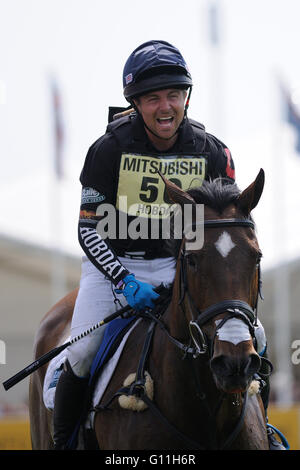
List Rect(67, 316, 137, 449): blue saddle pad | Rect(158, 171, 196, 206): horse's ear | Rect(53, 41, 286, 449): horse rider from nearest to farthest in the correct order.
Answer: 1. Rect(158, 171, 196, 206): horse's ear
2. Rect(67, 316, 137, 449): blue saddle pad
3. Rect(53, 41, 286, 449): horse rider

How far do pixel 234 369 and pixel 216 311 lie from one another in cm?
34

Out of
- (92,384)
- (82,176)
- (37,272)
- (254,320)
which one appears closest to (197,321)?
(254,320)

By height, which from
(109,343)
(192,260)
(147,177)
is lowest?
(109,343)

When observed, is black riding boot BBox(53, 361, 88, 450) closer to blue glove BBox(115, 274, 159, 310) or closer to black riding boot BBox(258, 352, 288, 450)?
blue glove BBox(115, 274, 159, 310)

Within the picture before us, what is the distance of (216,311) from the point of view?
419cm

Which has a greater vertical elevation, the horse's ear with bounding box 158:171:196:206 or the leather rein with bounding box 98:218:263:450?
the horse's ear with bounding box 158:171:196:206

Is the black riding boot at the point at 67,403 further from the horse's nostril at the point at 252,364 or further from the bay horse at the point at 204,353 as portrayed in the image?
the horse's nostril at the point at 252,364

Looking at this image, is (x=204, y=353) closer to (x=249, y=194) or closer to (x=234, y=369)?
(x=234, y=369)

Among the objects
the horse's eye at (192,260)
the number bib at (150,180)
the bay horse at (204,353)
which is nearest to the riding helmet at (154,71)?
the number bib at (150,180)

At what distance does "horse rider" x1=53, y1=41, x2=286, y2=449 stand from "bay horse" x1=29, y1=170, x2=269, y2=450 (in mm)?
366

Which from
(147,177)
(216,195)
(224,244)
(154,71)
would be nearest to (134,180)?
(147,177)

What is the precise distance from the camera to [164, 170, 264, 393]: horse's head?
159 inches

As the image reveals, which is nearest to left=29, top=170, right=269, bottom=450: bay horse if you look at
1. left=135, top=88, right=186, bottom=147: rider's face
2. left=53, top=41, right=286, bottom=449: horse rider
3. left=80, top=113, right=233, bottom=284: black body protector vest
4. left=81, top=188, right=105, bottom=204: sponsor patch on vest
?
left=53, top=41, right=286, bottom=449: horse rider
